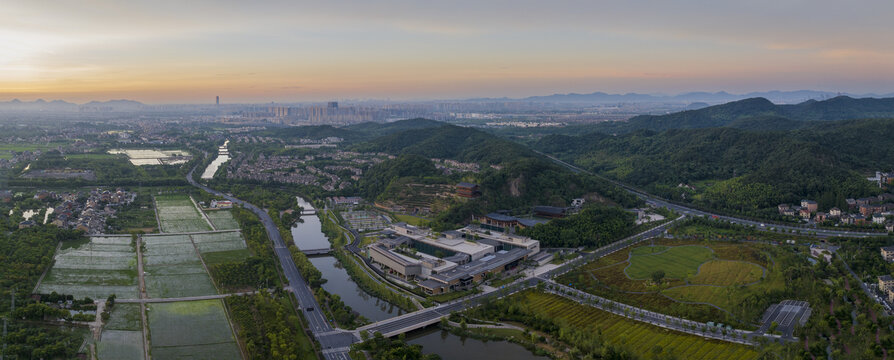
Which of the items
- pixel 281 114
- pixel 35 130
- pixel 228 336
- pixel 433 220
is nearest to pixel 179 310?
pixel 228 336

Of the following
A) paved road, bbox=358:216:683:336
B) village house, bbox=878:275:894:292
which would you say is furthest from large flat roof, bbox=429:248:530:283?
village house, bbox=878:275:894:292

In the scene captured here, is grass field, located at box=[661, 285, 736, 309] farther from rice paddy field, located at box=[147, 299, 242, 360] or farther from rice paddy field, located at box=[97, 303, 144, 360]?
rice paddy field, located at box=[97, 303, 144, 360]

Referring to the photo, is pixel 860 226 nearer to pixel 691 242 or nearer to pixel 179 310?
pixel 691 242

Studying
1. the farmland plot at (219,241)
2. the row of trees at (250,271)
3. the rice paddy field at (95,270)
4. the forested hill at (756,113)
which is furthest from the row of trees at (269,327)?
the forested hill at (756,113)

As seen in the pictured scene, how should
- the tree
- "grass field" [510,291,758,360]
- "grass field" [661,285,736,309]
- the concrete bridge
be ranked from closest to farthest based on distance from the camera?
"grass field" [510,291,758,360] → "grass field" [661,285,736,309] → the tree → the concrete bridge

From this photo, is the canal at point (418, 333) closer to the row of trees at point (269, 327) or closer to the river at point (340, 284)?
the river at point (340, 284)

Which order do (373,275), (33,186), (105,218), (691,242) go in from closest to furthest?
(373,275) → (691,242) → (105,218) → (33,186)
